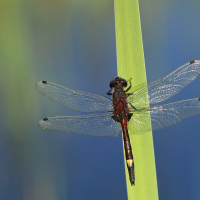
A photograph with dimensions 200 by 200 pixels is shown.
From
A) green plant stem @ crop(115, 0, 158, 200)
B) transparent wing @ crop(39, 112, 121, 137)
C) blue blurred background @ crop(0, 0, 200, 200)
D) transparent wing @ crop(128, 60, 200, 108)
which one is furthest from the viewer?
Answer: blue blurred background @ crop(0, 0, 200, 200)

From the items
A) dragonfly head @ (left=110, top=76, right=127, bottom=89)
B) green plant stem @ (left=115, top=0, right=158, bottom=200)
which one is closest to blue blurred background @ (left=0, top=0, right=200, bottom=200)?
dragonfly head @ (left=110, top=76, right=127, bottom=89)

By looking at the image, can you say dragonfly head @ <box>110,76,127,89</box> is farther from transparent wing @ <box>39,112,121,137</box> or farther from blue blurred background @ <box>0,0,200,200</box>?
blue blurred background @ <box>0,0,200,200</box>

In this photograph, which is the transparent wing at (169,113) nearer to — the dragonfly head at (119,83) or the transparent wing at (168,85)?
the transparent wing at (168,85)

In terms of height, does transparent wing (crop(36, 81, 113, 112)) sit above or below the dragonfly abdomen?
above

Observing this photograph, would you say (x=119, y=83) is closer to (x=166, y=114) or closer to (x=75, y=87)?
(x=166, y=114)

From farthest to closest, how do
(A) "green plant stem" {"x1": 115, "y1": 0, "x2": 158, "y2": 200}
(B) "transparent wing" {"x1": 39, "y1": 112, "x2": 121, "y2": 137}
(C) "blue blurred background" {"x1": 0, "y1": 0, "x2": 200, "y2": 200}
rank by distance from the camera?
(C) "blue blurred background" {"x1": 0, "y1": 0, "x2": 200, "y2": 200}, (B) "transparent wing" {"x1": 39, "y1": 112, "x2": 121, "y2": 137}, (A) "green plant stem" {"x1": 115, "y1": 0, "x2": 158, "y2": 200}

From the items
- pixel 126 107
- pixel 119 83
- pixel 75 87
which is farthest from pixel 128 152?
pixel 75 87

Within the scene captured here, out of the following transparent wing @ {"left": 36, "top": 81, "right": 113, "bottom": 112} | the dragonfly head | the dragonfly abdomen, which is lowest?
the dragonfly abdomen
